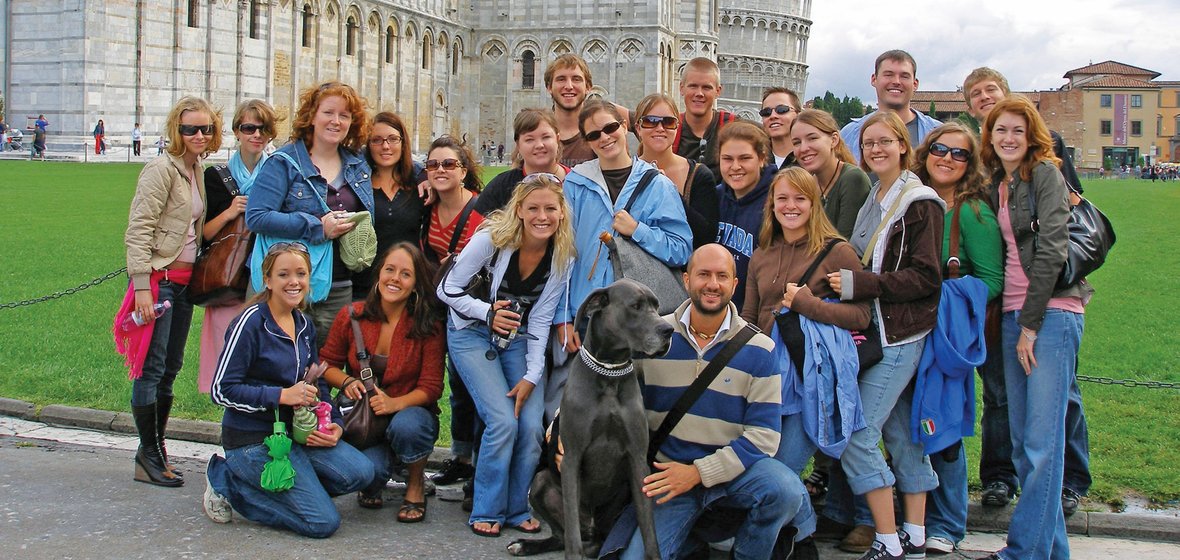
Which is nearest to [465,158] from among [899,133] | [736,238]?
[736,238]

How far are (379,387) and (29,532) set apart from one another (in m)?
1.80

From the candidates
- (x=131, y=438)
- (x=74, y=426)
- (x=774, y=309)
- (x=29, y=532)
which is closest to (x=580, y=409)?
(x=774, y=309)

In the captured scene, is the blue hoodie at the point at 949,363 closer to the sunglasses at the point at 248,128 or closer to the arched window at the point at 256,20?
the sunglasses at the point at 248,128

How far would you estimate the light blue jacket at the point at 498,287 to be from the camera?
18.8ft

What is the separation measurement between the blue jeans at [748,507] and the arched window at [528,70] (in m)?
53.6

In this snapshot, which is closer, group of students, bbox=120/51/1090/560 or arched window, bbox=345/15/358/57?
group of students, bbox=120/51/1090/560

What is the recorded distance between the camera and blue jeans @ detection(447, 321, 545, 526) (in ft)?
18.2

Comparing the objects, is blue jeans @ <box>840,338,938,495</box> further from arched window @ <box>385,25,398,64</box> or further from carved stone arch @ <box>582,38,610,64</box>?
carved stone arch @ <box>582,38,610,64</box>

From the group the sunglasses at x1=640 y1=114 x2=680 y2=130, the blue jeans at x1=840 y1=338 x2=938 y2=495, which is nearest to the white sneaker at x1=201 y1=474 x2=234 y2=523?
the sunglasses at x1=640 y1=114 x2=680 y2=130

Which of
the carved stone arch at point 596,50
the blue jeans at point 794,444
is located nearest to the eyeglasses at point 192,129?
the blue jeans at point 794,444

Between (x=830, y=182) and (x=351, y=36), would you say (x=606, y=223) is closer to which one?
(x=830, y=182)

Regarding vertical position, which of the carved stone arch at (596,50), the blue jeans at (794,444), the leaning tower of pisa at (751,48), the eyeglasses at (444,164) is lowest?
the blue jeans at (794,444)

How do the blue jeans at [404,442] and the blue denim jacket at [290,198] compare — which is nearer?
the blue jeans at [404,442]

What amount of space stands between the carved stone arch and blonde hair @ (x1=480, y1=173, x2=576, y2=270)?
5162cm
